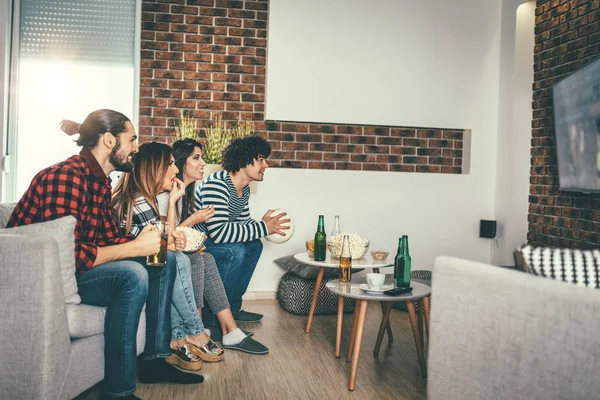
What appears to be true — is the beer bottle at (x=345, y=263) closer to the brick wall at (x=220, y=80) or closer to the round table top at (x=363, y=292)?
the round table top at (x=363, y=292)

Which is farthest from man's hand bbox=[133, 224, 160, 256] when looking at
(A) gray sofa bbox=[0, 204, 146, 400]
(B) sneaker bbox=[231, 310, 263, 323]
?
(B) sneaker bbox=[231, 310, 263, 323]

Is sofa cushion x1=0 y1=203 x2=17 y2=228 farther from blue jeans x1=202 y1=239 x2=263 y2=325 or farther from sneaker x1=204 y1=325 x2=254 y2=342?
sneaker x1=204 y1=325 x2=254 y2=342

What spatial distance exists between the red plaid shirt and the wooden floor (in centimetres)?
63

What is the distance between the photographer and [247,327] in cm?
394

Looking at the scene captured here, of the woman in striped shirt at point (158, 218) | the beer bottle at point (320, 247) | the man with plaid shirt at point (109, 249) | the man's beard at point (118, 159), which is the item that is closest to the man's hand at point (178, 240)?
the woman in striped shirt at point (158, 218)

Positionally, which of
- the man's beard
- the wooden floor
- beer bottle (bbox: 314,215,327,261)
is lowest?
the wooden floor

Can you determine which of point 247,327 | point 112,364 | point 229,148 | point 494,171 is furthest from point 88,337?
point 494,171

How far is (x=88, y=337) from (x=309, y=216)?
9.00 feet

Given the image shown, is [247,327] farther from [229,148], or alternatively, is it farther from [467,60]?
[467,60]

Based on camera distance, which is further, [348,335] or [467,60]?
[467,60]

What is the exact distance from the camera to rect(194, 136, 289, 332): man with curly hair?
3713 mm

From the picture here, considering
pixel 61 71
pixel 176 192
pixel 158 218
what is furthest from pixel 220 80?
pixel 158 218

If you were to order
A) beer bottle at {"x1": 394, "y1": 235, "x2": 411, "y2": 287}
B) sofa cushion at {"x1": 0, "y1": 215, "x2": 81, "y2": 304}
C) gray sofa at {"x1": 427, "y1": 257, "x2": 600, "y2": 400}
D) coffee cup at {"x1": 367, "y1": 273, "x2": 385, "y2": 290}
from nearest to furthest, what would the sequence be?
gray sofa at {"x1": 427, "y1": 257, "x2": 600, "y2": 400} < sofa cushion at {"x1": 0, "y1": 215, "x2": 81, "y2": 304} < coffee cup at {"x1": 367, "y1": 273, "x2": 385, "y2": 290} < beer bottle at {"x1": 394, "y1": 235, "x2": 411, "y2": 287}

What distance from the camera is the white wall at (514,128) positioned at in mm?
4746
